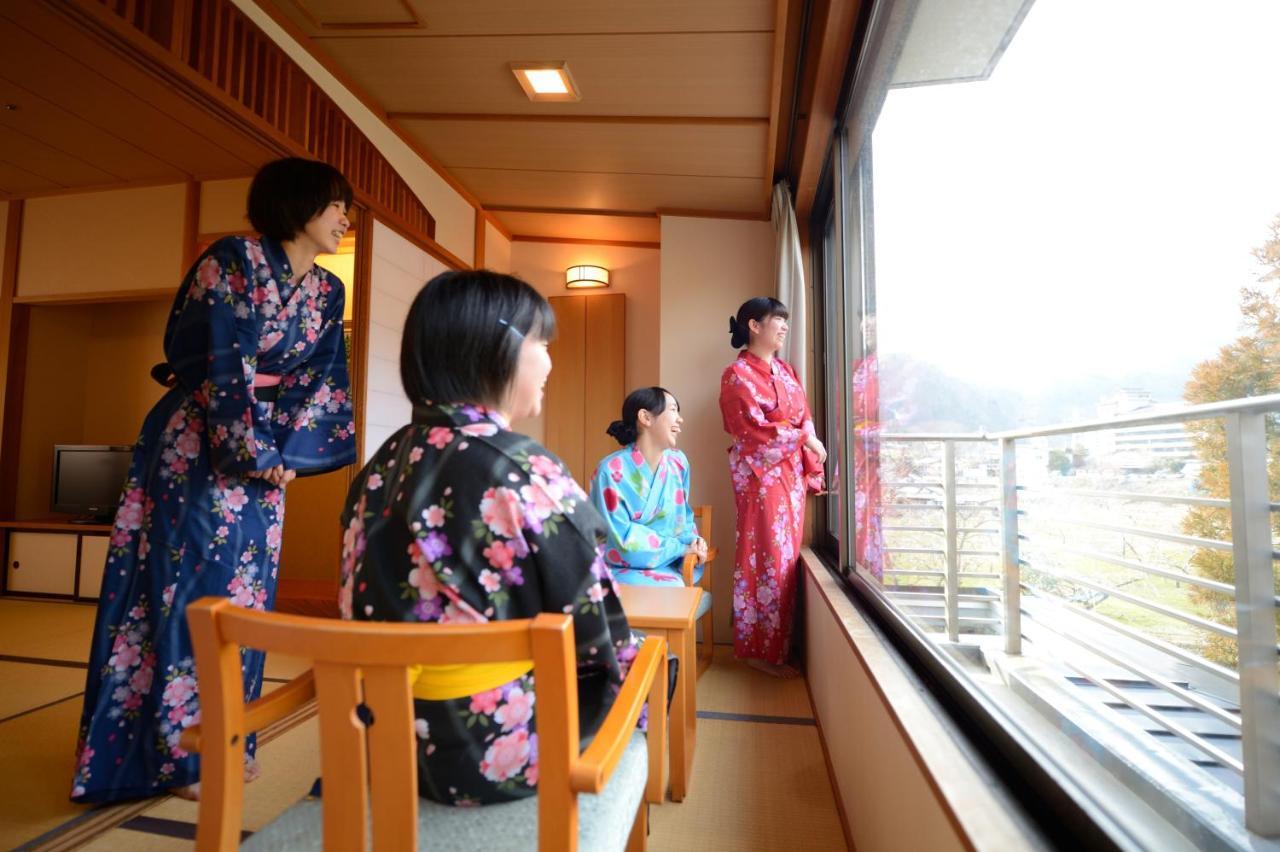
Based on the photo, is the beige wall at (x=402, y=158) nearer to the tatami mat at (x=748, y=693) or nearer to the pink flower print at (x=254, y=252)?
the pink flower print at (x=254, y=252)

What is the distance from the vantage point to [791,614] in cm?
275

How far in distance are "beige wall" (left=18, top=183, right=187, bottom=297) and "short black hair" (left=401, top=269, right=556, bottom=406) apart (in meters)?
3.78

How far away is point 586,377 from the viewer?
467 cm

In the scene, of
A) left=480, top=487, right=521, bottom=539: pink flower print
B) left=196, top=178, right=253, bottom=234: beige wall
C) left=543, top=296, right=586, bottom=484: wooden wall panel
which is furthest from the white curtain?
left=196, top=178, right=253, bottom=234: beige wall

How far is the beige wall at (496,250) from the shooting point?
449 cm

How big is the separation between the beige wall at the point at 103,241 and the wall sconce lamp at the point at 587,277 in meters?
2.47

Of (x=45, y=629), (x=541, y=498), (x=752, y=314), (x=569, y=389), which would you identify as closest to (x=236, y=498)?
(x=541, y=498)

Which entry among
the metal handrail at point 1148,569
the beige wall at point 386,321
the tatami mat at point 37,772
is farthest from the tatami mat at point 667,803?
the beige wall at point 386,321

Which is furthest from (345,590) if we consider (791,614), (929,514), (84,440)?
(84,440)

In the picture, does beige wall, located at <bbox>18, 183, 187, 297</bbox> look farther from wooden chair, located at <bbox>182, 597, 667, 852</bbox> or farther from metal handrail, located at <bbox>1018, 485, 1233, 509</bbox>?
metal handrail, located at <bbox>1018, 485, 1233, 509</bbox>

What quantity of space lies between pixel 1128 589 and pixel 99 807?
2232 millimetres

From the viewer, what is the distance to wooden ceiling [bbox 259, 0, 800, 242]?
7.76 ft

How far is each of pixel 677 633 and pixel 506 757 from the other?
2.51 feet

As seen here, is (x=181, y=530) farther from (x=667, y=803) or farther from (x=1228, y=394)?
(x=1228, y=394)
